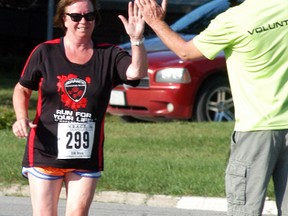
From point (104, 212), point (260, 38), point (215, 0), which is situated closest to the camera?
point (260, 38)

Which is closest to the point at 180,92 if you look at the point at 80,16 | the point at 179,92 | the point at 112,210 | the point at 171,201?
the point at 179,92

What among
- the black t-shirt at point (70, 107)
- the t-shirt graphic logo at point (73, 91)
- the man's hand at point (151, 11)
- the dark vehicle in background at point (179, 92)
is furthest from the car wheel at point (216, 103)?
the man's hand at point (151, 11)

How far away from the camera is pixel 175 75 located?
44.3ft

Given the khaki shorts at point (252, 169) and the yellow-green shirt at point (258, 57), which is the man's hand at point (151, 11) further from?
the khaki shorts at point (252, 169)

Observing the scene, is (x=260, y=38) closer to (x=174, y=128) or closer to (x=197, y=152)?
(x=197, y=152)

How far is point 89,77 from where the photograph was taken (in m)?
6.00

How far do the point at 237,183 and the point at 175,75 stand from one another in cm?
812

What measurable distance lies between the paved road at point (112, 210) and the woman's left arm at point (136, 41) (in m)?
3.16

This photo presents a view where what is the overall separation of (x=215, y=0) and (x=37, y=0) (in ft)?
45.1

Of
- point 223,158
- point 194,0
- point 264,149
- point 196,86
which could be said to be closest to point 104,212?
point 223,158

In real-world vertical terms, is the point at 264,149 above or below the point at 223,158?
above

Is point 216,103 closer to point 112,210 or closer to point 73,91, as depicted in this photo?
point 112,210

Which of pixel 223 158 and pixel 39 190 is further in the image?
pixel 223 158

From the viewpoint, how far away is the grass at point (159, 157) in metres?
9.66
